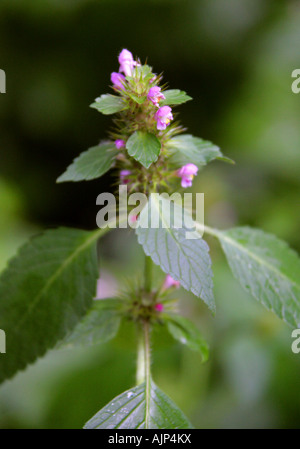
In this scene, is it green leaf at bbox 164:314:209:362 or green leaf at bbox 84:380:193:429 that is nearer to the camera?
green leaf at bbox 84:380:193:429

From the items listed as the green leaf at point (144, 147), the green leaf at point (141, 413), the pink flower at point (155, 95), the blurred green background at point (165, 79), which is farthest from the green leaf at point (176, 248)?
the blurred green background at point (165, 79)

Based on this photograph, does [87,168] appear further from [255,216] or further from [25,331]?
[255,216]

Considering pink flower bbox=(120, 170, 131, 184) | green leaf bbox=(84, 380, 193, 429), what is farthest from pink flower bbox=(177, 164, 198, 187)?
green leaf bbox=(84, 380, 193, 429)

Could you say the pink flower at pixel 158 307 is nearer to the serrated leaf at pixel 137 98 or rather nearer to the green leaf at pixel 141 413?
the green leaf at pixel 141 413

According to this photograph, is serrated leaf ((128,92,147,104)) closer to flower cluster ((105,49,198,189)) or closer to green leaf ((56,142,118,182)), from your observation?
flower cluster ((105,49,198,189))

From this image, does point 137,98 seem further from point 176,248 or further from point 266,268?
point 266,268

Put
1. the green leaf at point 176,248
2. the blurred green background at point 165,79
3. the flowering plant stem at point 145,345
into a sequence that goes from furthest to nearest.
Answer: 1. the blurred green background at point 165,79
2. the flowering plant stem at point 145,345
3. the green leaf at point 176,248
